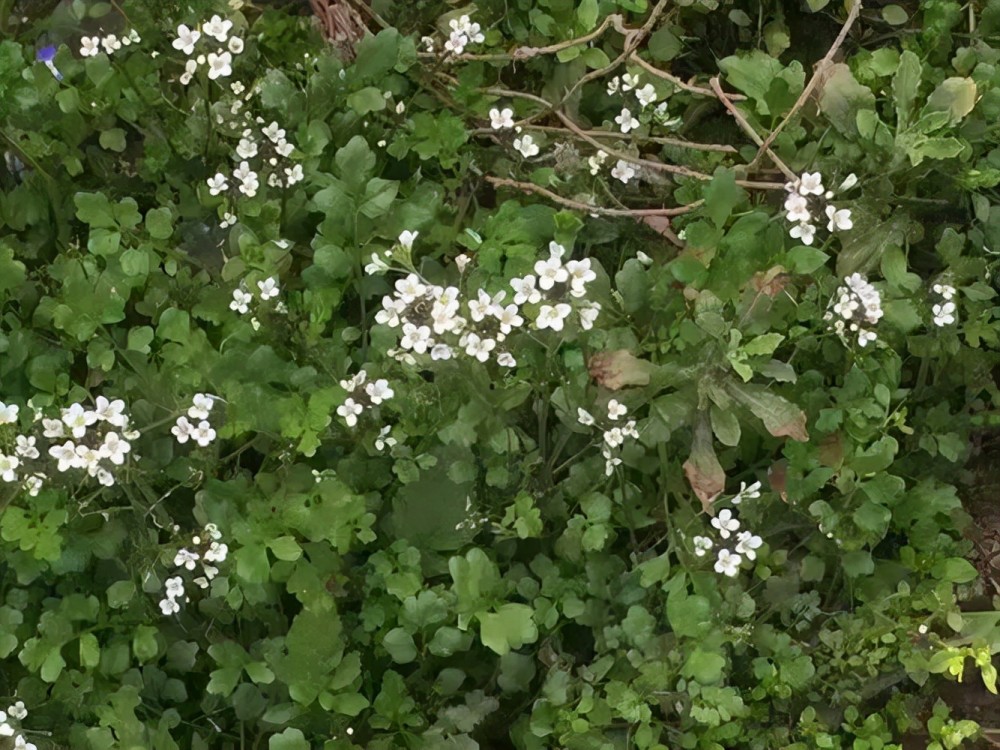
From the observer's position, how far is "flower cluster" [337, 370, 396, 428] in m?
1.46

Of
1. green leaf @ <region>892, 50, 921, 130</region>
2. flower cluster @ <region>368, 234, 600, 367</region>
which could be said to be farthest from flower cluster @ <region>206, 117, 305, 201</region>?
green leaf @ <region>892, 50, 921, 130</region>

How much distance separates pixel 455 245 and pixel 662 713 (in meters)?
0.92

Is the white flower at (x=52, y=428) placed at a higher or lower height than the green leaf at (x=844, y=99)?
lower

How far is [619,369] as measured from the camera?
1484mm

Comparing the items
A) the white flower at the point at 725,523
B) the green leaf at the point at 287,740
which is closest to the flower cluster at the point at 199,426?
the green leaf at the point at 287,740

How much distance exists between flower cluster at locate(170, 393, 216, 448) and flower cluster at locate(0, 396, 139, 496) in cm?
7

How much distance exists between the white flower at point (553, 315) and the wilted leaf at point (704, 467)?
0.34 m

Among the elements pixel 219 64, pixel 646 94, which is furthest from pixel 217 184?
pixel 646 94

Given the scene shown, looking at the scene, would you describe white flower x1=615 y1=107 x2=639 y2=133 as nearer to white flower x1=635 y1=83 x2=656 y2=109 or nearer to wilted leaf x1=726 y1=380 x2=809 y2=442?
white flower x1=635 y1=83 x2=656 y2=109

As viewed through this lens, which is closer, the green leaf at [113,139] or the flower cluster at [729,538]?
the flower cluster at [729,538]

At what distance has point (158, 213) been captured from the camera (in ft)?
5.52

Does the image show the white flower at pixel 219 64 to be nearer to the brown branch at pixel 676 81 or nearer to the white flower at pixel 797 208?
the brown branch at pixel 676 81

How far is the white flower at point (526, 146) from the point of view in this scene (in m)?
1.71

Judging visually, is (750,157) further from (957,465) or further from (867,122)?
(957,465)
